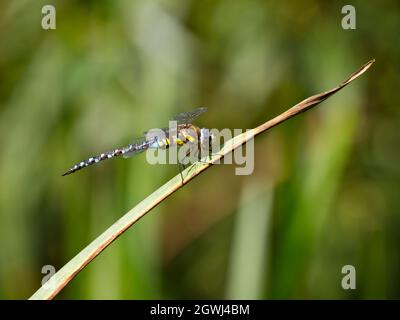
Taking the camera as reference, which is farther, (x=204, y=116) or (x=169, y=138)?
(x=204, y=116)

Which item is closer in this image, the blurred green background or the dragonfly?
the dragonfly

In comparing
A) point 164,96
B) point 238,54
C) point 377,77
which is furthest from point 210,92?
point 377,77

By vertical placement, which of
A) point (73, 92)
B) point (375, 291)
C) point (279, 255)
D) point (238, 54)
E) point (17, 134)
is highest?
point (238, 54)

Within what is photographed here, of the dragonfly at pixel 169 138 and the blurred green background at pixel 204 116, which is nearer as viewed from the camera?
the dragonfly at pixel 169 138

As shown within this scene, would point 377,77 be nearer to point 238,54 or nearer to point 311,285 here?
point 238,54

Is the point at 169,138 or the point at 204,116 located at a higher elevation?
the point at 204,116

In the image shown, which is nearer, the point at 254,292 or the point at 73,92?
the point at 254,292
